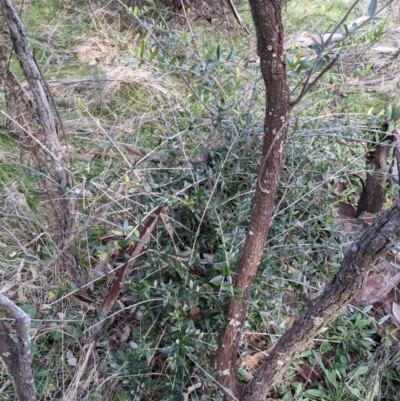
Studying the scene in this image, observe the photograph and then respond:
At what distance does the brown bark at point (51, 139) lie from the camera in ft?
4.03

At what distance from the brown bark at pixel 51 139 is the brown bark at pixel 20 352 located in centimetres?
36

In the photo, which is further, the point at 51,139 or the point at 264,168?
the point at 51,139

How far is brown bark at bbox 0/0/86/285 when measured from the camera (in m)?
1.23

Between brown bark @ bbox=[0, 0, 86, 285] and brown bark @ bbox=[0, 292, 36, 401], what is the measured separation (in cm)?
36

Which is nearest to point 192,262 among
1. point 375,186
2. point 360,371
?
point 360,371

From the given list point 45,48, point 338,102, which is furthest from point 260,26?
point 45,48

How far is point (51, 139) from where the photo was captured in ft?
4.56

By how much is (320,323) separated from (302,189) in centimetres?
63

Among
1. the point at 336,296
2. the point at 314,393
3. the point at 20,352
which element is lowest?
the point at 314,393

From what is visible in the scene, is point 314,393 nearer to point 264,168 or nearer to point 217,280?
point 217,280

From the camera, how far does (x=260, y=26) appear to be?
2.70 feet

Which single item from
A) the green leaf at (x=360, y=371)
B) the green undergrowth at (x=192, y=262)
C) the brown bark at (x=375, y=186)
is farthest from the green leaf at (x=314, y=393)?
the brown bark at (x=375, y=186)

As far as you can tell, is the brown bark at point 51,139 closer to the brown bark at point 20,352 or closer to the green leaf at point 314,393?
the brown bark at point 20,352

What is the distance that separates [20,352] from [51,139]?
701 millimetres
